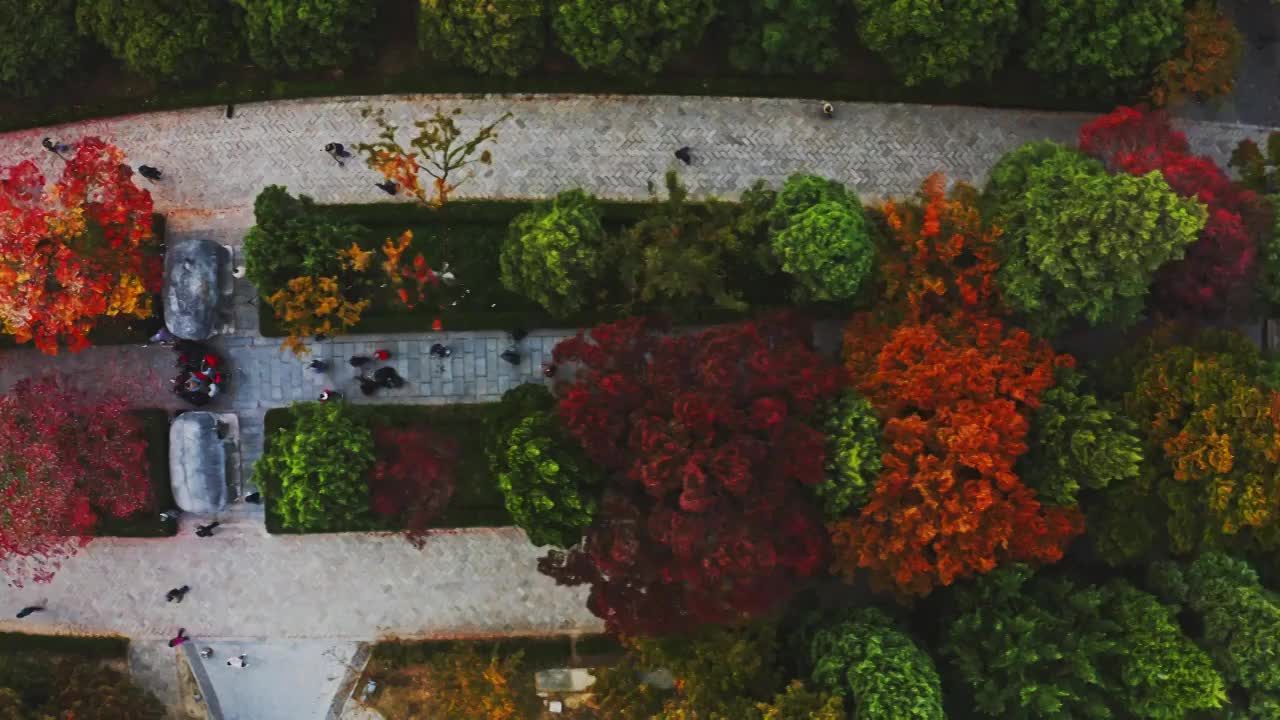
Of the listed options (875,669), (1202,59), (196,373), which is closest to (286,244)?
(196,373)

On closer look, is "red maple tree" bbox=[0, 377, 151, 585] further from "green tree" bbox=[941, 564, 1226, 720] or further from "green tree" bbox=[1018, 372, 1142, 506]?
"green tree" bbox=[1018, 372, 1142, 506]

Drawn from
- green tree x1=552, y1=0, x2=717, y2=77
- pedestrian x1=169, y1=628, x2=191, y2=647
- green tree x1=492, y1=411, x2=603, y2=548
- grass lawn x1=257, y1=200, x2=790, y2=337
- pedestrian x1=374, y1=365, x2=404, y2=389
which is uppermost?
green tree x1=552, y1=0, x2=717, y2=77

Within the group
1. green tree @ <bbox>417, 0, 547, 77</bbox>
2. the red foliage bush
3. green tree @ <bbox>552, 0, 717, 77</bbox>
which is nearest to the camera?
the red foliage bush

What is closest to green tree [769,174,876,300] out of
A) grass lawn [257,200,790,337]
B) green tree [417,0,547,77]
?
grass lawn [257,200,790,337]

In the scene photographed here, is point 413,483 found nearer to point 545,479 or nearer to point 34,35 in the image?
point 545,479

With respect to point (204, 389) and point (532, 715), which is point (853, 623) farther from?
point (204, 389)

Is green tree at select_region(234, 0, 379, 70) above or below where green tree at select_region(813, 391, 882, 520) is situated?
above

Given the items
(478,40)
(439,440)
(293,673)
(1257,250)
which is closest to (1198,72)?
(1257,250)

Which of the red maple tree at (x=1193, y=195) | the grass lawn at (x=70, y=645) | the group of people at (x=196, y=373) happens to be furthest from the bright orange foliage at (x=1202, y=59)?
the grass lawn at (x=70, y=645)
